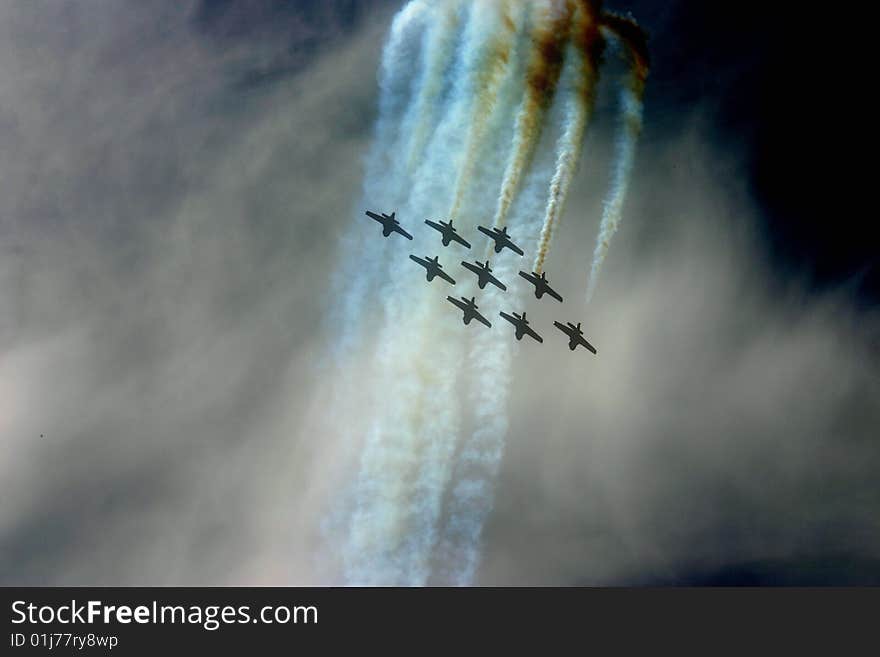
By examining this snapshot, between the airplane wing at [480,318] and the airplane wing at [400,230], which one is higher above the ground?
the airplane wing at [400,230]

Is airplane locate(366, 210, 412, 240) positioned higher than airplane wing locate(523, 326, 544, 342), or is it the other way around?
airplane locate(366, 210, 412, 240)

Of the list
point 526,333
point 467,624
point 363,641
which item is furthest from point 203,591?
point 526,333

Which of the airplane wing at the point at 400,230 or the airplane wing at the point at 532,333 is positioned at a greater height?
the airplane wing at the point at 400,230

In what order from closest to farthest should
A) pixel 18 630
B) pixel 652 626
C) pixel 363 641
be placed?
1. pixel 18 630
2. pixel 363 641
3. pixel 652 626

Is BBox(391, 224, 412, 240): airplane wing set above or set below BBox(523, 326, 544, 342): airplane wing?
above

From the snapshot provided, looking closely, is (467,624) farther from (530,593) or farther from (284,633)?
(284,633)

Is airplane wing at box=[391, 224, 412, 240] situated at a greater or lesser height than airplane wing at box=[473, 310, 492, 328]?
greater

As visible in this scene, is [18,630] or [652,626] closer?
[18,630]

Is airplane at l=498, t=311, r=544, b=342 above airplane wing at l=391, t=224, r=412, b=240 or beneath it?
beneath

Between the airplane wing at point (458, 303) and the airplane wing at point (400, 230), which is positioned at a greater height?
the airplane wing at point (400, 230)

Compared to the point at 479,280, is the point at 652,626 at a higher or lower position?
lower

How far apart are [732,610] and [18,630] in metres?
52.8

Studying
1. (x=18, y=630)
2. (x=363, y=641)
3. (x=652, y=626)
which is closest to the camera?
(x=18, y=630)

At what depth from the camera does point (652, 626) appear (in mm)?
92125
